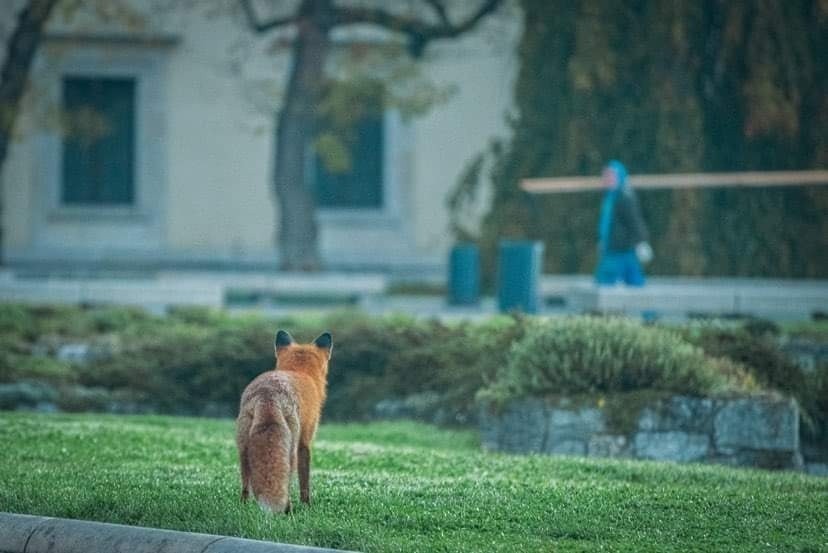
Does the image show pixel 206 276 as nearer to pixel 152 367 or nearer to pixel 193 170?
pixel 193 170

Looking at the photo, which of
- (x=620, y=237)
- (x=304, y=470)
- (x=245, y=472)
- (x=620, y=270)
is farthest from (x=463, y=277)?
(x=245, y=472)

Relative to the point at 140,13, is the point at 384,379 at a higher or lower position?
lower

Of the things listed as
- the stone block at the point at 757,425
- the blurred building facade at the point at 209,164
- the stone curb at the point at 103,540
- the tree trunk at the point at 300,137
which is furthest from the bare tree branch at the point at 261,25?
the stone curb at the point at 103,540

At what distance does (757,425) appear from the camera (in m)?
12.8

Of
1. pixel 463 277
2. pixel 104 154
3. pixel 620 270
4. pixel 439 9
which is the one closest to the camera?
pixel 620 270

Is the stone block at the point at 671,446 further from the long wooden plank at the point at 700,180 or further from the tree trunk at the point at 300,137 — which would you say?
the tree trunk at the point at 300,137

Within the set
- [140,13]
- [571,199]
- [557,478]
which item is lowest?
[557,478]

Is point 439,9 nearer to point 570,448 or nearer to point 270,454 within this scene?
point 570,448

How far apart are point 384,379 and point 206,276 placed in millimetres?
11900

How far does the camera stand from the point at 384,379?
16.1 meters

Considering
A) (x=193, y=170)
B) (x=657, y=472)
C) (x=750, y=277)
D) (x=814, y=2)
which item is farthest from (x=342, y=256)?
(x=657, y=472)

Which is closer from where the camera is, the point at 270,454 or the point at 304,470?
the point at 270,454

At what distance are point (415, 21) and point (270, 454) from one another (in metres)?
19.5

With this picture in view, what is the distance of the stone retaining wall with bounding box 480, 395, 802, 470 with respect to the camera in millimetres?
12828
